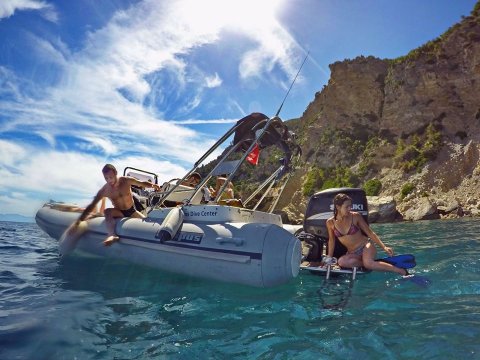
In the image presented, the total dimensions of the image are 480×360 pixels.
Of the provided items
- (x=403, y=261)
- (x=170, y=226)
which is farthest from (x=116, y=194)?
(x=403, y=261)

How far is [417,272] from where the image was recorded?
568 cm

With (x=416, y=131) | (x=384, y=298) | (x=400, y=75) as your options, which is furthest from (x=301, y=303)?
(x=400, y=75)

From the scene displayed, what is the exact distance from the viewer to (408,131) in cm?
3616

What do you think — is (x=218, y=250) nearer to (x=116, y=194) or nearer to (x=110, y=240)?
(x=110, y=240)

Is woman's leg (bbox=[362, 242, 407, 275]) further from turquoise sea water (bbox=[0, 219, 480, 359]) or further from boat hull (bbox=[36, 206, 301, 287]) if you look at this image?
boat hull (bbox=[36, 206, 301, 287])

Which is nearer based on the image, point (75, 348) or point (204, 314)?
point (75, 348)

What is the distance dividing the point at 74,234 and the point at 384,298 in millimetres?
5900

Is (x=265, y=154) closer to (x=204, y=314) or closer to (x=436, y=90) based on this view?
(x=436, y=90)

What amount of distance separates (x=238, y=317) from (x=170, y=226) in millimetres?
1930

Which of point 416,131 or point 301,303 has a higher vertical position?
point 416,131

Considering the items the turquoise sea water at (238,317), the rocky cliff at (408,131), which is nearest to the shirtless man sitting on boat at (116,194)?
the turquoise sea water at (238,317)

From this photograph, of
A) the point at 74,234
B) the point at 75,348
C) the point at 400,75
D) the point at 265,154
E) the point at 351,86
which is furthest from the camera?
the point at 265,154

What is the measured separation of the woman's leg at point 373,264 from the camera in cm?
498

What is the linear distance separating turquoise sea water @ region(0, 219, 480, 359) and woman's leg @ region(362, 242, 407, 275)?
0.18 m
